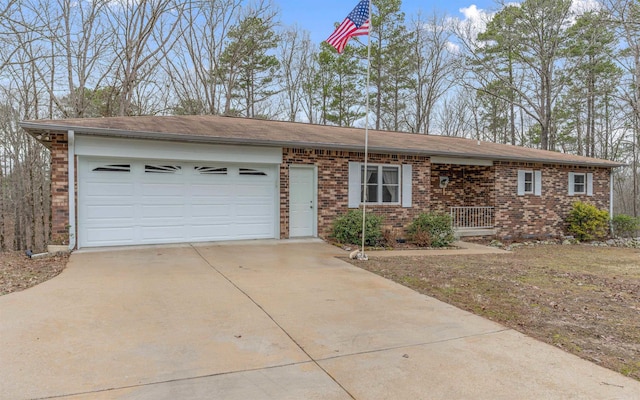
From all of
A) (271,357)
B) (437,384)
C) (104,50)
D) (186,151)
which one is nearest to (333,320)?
(271,357)

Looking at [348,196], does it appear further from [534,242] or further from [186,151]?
[534,242]

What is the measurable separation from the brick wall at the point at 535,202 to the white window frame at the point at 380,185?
12.0ft

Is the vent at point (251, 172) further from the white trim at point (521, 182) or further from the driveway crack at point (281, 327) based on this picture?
the white trim at point (521, 182)

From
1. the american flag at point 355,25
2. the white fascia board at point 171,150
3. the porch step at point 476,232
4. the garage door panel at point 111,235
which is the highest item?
the american flag at point 355,25

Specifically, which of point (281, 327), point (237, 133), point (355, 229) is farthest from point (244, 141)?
point (281, 327)

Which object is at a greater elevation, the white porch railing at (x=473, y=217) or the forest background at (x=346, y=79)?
the forest background at (x=346, y=79)

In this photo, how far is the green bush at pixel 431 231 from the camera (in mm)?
10750

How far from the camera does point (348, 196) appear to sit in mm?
10898

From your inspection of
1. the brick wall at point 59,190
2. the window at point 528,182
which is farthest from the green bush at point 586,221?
the brick wall at point 59,190

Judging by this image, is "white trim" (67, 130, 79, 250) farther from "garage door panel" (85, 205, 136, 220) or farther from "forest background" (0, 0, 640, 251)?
"forest background" (0, 0, 640, 251)

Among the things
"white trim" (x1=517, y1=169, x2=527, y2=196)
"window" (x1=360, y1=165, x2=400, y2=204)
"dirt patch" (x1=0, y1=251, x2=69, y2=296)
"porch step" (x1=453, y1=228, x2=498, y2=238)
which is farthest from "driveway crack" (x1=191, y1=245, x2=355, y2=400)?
"white trim" (x1=517, y1=169, x2=527, y2=196)

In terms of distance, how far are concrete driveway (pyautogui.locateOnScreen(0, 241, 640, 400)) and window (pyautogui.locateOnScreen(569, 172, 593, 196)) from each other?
12.4 meters

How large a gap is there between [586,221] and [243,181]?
12520 millimetres

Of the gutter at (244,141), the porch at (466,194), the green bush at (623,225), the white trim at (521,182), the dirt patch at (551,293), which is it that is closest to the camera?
the dirt patch at (551,293)
